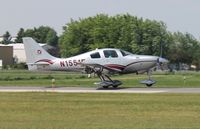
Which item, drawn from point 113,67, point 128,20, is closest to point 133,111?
point 113,67

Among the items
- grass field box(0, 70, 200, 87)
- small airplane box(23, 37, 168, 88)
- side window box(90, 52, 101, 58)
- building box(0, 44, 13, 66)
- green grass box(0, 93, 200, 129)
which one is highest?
building box(0, 44, 13, 66)

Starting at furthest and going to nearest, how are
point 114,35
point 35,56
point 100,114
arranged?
point 114,35 < point 35,56 < point 100,114

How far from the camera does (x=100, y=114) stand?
65.8 ft

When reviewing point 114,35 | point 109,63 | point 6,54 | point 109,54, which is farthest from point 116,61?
point 6,54

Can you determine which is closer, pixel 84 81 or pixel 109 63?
pixel 109 63

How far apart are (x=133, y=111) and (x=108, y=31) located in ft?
353

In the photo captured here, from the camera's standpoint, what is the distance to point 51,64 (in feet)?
136

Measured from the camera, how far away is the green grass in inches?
658

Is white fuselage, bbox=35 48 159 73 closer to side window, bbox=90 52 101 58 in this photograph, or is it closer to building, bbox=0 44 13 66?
side window, bbox=90 52 101 58

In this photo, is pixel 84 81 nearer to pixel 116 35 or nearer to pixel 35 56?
pixel 35 56

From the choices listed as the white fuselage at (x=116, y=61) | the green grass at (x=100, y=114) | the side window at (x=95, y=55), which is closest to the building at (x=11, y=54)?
the white fuselage at (x=116, y=61)

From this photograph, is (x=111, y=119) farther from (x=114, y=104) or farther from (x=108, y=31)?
(x=108, y=31)

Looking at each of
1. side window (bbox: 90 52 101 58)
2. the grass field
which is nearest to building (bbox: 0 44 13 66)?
the grass field

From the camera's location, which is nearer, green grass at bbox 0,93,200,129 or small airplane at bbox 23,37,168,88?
green grass at bbox 0,93,200,129
